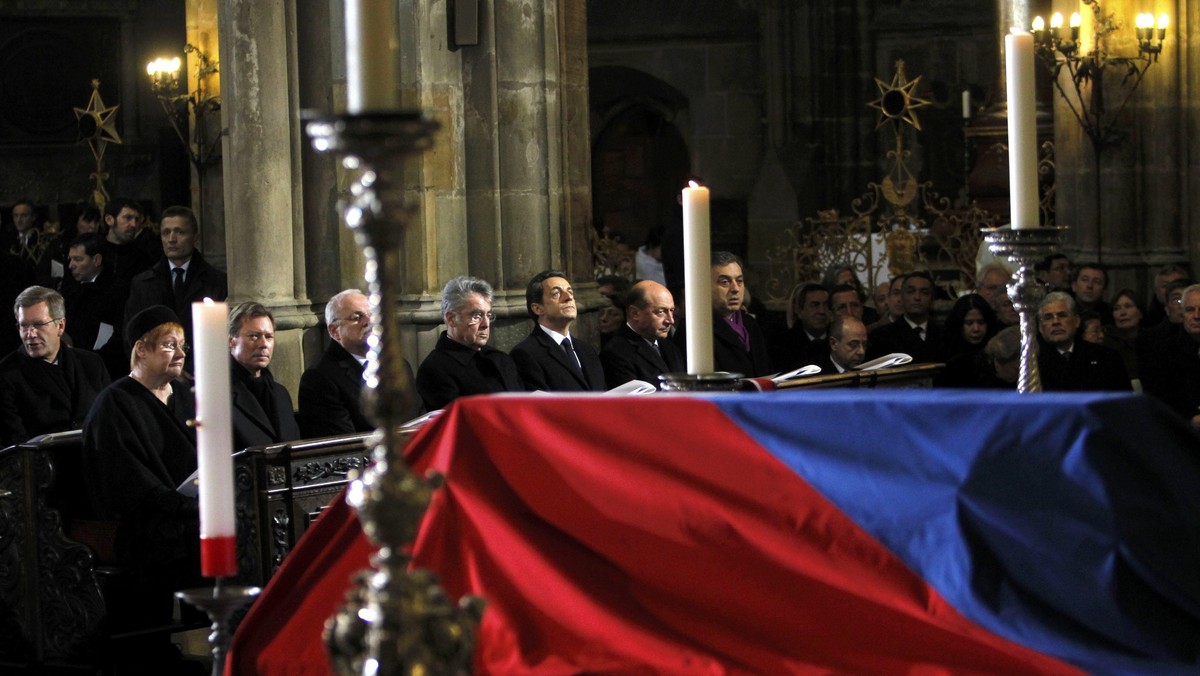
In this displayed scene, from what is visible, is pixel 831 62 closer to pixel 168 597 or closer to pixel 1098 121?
pixel 1098 121

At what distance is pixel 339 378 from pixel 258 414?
44 centimetres

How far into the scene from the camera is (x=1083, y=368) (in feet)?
22.6

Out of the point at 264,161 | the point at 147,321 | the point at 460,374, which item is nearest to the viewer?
the point at 147,321

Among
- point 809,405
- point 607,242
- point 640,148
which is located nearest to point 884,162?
point 640,148

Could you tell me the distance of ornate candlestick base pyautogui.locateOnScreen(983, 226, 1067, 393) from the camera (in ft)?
10.6

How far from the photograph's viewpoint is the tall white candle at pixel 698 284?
3.19 m

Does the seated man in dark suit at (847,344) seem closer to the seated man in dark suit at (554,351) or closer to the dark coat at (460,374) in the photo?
the seated man in dark suit at (554,351)

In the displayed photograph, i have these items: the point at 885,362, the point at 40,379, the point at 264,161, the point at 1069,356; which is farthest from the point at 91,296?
the point at 885,362

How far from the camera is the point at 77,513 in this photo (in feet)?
19.1

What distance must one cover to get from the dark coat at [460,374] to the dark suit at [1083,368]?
6.76ft

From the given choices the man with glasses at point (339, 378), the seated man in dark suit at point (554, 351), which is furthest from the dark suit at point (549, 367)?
the man with glasses at point (339, 378)

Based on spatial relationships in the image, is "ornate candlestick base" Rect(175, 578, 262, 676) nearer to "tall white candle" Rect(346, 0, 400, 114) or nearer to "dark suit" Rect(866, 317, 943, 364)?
"tall white candle" Rect(346, 0, 400, 114)

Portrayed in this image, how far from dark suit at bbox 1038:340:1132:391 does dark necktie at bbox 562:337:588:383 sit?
5.78ft

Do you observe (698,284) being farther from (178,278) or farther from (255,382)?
(178,278)
